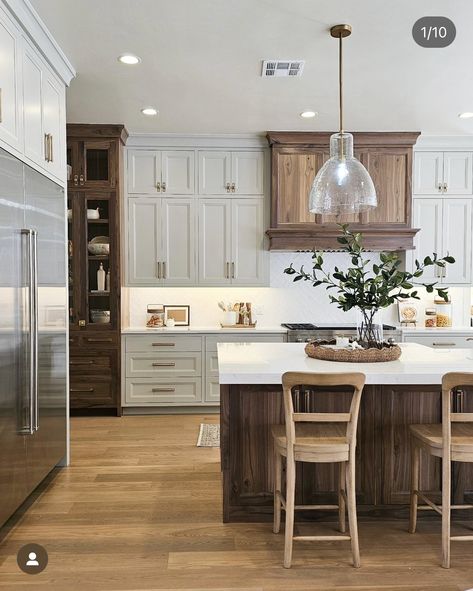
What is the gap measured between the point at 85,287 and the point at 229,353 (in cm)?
238

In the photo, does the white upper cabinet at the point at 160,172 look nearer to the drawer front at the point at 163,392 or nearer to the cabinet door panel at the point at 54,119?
the cabinet door panel at the point at 54,119

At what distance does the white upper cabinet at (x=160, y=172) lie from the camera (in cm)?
538

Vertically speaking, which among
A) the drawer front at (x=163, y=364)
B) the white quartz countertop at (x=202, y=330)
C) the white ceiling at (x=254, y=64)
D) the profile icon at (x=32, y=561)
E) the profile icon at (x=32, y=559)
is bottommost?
the profile icon at (x=32, y=559)

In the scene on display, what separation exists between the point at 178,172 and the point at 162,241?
0.74 meters

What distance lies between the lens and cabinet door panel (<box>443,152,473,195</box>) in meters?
5.51

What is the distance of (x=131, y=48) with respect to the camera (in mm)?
3369

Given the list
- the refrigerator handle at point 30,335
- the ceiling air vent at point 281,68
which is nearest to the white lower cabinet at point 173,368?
the refrigerator handle at point 30,335

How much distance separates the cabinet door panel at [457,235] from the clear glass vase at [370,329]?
268 centimetres

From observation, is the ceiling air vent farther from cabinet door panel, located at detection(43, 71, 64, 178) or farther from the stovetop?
the stovetop

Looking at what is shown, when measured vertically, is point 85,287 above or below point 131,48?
below

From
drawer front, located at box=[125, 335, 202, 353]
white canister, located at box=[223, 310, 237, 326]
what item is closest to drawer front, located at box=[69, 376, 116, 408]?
drawer front, located at box=[125, 335, 202, 353]

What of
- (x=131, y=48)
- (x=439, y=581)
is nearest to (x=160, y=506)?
(x=439, y=581)

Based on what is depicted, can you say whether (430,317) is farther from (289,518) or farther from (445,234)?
(289,518)

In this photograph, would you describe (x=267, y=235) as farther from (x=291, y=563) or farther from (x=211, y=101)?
(x=291, y=563)
